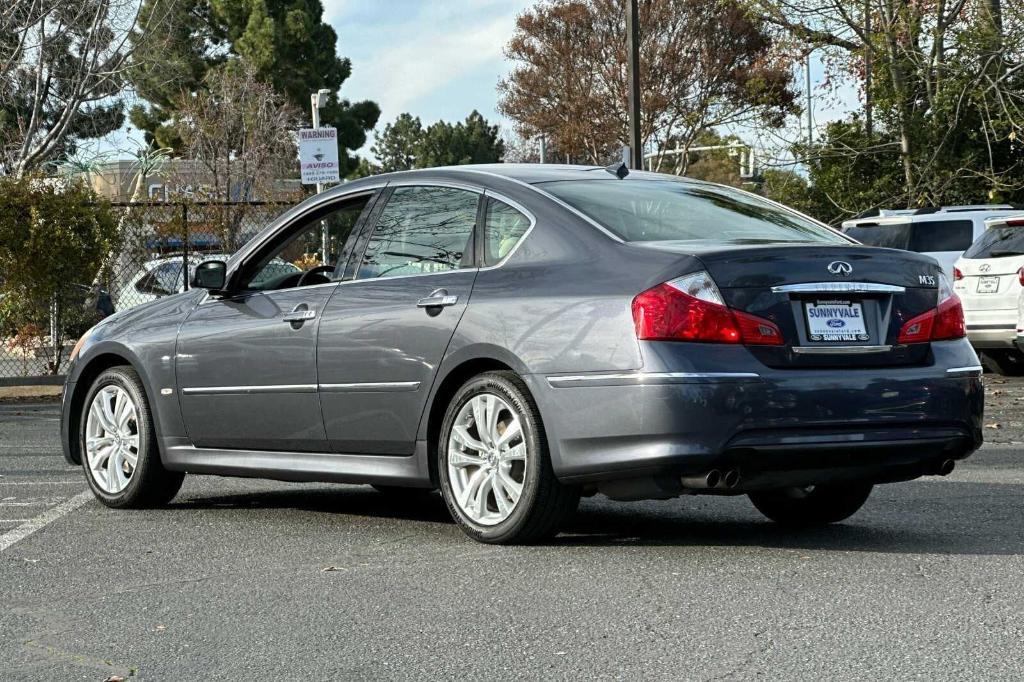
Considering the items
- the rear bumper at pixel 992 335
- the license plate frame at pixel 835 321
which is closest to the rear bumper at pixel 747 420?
the license plate frame at pixel 835 321

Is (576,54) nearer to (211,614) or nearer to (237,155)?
(237,155)

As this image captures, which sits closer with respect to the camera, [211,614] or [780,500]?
[211,614]

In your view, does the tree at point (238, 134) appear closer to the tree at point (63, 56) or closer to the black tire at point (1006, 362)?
the tree at point (63, 56)

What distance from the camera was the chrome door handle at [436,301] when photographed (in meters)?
6.59

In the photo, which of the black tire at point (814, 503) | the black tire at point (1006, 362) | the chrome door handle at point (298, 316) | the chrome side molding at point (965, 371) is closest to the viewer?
the chrome side molding at point (965, 371)

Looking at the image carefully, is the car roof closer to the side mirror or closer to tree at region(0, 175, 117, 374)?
the side mirror

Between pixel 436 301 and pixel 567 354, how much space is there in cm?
80

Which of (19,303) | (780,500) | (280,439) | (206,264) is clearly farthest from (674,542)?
(19,303)

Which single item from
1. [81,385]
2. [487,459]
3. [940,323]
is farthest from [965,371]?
[81,385]

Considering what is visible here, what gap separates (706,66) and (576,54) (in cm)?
363

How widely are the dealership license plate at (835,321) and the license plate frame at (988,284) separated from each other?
37.8 ft

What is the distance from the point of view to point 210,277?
25.4 ft

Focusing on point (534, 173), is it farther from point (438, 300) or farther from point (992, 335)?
point (992, 335)

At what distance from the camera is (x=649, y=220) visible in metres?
6.57
